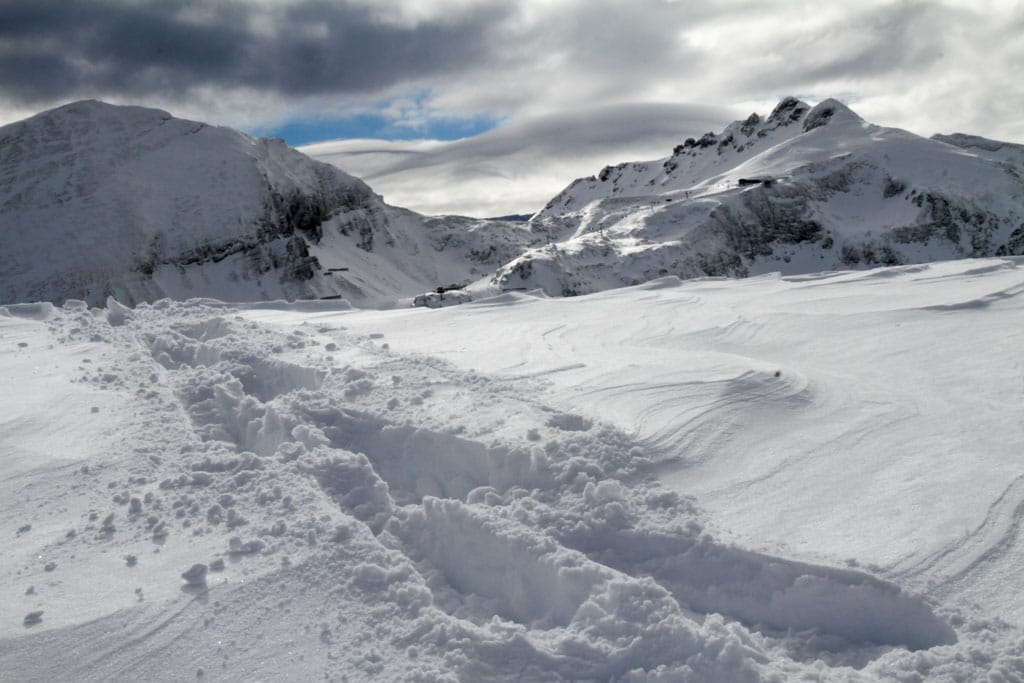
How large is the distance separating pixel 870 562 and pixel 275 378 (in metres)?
5.55

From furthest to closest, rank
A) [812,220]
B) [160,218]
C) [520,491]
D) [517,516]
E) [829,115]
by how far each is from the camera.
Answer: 1. [829,115]
2. [160,218]
3. [812,220]
4. [520,491]
5. [517,516]

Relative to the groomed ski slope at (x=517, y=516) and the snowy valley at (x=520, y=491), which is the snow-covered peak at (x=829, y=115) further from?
the groomed ski slope at (x=517, y=516)

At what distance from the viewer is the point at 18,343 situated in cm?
859

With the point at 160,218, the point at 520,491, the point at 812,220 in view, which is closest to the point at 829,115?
the point at 812,220

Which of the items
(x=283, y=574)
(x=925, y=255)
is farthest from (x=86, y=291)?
(x=925, y=255)

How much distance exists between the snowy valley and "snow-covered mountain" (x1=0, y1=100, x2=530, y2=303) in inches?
2099

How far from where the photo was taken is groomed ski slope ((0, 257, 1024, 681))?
122 inches

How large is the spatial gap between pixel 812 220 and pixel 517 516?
57831mm

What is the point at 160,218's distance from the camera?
62031 mm

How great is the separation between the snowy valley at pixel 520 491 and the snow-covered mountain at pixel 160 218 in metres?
53.3

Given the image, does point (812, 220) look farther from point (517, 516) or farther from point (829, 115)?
point (517, 516)

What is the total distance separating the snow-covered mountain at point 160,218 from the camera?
57219mm

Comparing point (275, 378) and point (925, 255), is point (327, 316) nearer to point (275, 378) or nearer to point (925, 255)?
point (275, 378)

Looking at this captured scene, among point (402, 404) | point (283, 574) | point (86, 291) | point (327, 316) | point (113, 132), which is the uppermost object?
point (113, 132)
